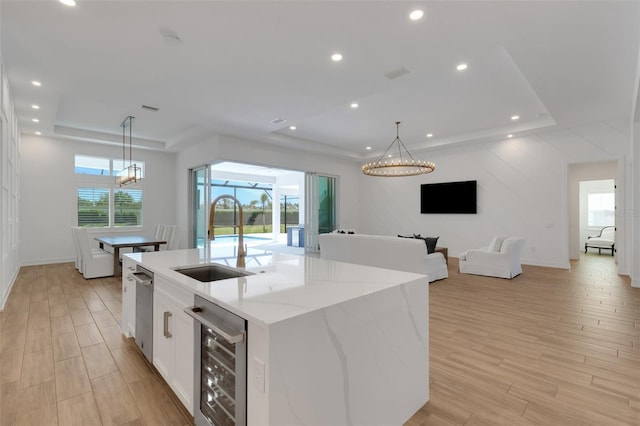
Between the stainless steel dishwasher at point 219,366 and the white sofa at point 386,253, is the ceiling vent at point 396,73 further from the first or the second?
the stainless steel dishwasher at point 219,366

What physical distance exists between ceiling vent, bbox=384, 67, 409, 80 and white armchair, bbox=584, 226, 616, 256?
345 inches

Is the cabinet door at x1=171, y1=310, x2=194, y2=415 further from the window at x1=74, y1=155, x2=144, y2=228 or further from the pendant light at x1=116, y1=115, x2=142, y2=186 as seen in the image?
the window at x1=74, y1=155, x2=144, y2=228

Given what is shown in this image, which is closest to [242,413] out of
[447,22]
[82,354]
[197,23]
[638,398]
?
[82,354]

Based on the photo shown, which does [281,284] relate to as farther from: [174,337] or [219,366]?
[174,337]

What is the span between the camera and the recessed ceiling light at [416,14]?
2568mm

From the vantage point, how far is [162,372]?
2.11m

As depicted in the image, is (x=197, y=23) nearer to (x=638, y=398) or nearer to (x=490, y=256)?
(x=638, y=398)

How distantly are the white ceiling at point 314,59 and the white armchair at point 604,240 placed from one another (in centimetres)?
424

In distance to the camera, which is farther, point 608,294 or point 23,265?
point 23,265

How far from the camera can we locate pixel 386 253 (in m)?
5.05

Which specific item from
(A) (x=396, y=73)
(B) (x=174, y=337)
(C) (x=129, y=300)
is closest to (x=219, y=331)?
(B) (x=174, y=337)

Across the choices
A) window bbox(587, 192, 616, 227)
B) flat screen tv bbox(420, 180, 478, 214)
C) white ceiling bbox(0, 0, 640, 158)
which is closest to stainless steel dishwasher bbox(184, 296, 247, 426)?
white ceiling bbox(0, 0, 640, 158)

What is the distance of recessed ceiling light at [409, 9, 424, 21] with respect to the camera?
2.57 metres

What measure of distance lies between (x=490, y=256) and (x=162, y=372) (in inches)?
225
